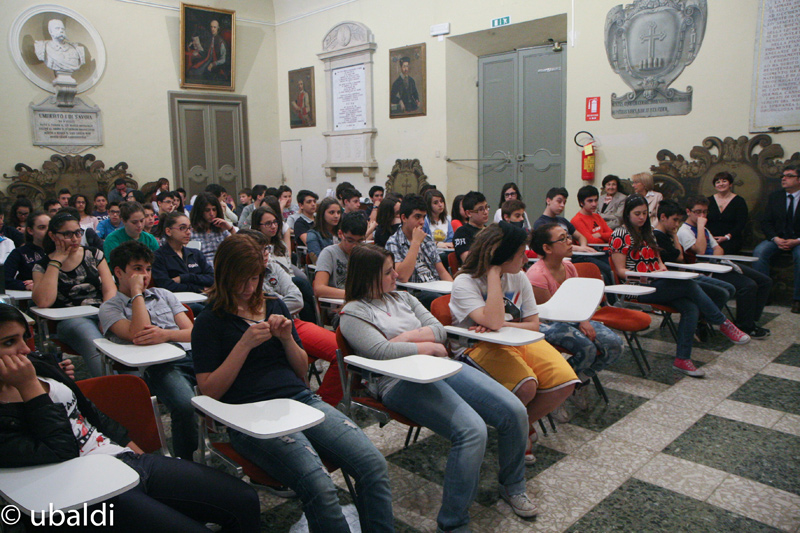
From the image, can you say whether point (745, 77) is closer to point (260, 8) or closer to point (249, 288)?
point (249, 288)

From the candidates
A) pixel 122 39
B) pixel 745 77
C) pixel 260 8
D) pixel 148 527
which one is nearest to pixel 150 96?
pixel 122 39

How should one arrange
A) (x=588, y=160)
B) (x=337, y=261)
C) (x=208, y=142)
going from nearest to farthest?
(x=337, y=261) < (x=588, y=160) < (x=208, y=142)

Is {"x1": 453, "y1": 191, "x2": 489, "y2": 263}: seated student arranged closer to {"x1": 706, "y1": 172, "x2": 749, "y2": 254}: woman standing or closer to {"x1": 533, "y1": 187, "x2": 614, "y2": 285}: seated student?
{"x1": 533, "y1": 187, "x2": 614, "y2": 285}: seated student

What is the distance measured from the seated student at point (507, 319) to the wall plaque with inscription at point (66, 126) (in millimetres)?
8900

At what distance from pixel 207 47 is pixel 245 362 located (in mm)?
10074

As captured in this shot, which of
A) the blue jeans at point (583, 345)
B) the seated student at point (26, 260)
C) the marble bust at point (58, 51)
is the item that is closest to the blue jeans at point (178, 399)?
the seated student at point (26, 260)

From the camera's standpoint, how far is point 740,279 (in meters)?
5.05

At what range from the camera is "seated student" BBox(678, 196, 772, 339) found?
196 inches

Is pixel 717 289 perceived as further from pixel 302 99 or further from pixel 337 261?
pixel 302 99

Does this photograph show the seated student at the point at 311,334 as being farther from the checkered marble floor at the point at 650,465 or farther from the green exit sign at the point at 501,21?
the green exit sign at the point at 501,21

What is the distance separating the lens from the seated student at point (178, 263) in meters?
3.92

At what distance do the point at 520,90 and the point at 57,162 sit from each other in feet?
24.1

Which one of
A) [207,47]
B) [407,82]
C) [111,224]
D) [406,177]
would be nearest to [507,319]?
[111,224]

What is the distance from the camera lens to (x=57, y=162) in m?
9.33
